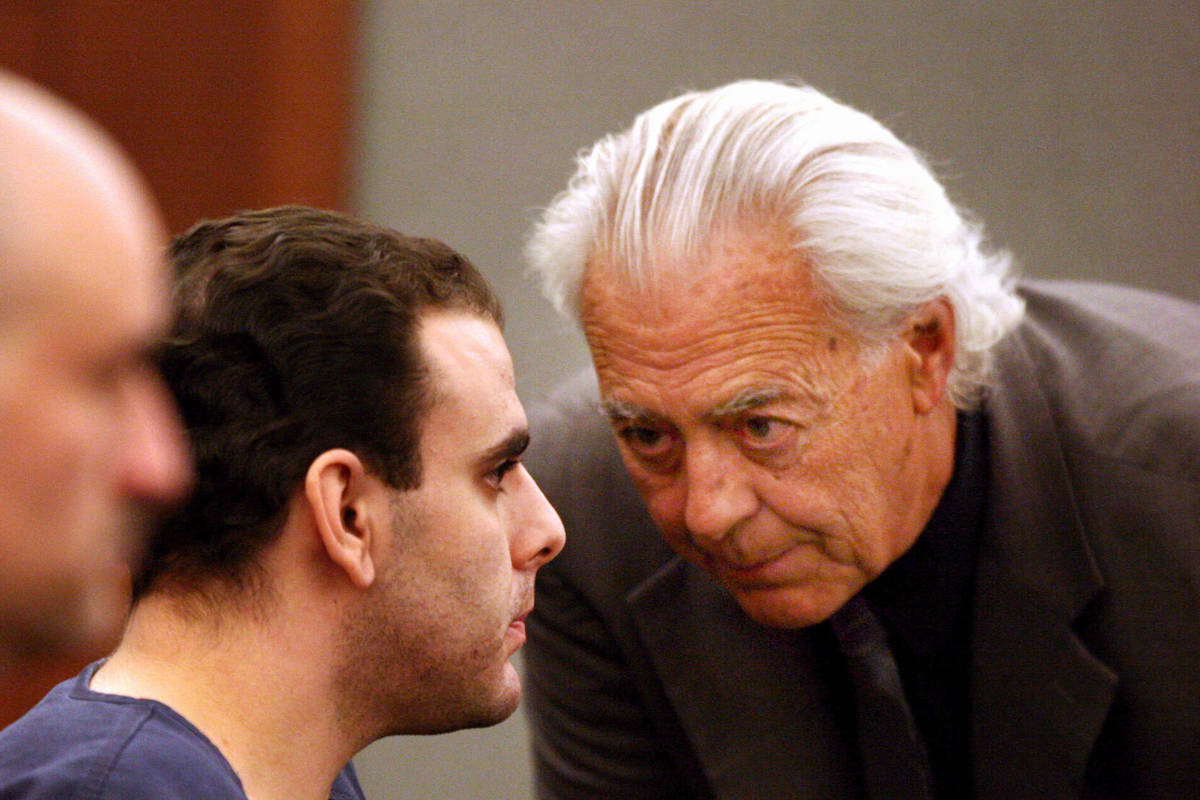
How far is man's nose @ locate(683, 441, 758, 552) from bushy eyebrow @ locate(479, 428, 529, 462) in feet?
0.88

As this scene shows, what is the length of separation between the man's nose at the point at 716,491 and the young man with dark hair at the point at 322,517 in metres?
0.27

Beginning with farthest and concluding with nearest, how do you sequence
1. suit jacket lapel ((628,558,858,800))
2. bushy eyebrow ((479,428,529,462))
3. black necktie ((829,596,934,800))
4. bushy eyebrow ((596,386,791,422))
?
suit jacket lapel ((628,558,858,800)), black necktie ((829,596,934,800)), bushy eyebrow ((596,386,791,422)), bushy eyebrow ((479,428,529,462))

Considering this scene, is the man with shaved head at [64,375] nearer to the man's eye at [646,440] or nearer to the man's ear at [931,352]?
the man's eye at [646,440]

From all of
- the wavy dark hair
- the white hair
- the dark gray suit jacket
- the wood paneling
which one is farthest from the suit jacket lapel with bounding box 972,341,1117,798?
the wood paneling

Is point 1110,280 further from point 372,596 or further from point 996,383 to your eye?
point 372,596

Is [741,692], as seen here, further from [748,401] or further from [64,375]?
[64,375]

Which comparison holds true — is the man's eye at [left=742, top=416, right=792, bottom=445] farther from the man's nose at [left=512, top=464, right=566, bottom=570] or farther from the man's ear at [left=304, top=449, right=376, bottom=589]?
the man's ear at [left=304, top=449, right=376, bottom=589]

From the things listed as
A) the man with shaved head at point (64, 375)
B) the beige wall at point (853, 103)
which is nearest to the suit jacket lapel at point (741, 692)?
the beige wall at point (853, 103)

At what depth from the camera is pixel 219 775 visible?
1.33 m

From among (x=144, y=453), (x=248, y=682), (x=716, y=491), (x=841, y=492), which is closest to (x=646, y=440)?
(x=716, y=491)

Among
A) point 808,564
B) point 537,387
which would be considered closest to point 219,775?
point 808,564

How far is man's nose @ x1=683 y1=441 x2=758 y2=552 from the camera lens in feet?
5.99

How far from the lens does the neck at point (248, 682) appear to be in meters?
1.41

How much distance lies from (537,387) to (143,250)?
2351mm
